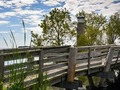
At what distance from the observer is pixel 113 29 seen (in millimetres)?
40438

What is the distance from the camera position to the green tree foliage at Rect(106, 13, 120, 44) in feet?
130

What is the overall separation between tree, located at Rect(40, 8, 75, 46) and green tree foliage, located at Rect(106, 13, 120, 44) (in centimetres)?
1011

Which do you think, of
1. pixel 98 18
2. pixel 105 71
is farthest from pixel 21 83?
pixel 98 18

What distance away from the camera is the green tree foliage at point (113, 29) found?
39534 millimetres

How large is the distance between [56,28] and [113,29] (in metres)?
12.8

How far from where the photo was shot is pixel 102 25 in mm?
38188

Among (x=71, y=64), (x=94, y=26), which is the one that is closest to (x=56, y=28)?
(x=94, y=26)

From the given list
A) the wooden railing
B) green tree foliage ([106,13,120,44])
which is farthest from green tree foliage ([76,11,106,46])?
the wooden railing

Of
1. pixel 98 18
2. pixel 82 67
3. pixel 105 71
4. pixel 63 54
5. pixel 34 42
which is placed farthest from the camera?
pixel 98 18

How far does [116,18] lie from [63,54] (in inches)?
1355

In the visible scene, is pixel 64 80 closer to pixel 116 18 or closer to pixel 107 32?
pixel 107 32

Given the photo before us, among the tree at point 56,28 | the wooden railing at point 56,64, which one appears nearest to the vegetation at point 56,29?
the tree at point 56,28

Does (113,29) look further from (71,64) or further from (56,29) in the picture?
(71,64)

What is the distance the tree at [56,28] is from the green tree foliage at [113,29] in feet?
33.2
